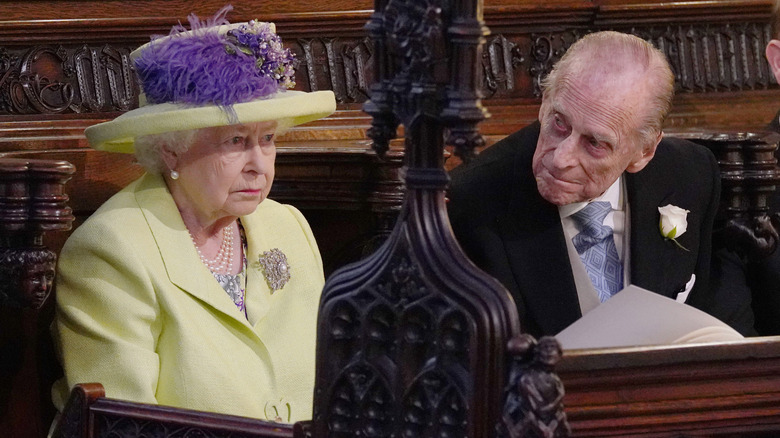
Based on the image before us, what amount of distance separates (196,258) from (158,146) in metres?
0.25

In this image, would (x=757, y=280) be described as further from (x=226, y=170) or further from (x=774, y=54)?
(x=226, y=170)

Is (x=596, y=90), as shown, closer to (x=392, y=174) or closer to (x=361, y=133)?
(x=392, y=174)

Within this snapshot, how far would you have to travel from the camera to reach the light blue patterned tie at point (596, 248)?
253 centimetres

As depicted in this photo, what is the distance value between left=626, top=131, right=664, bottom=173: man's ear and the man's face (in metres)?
0.11

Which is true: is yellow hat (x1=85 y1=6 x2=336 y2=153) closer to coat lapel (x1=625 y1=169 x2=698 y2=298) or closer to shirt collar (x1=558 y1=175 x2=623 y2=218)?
shirt collar (x1=558 y1=175 x2=623 y2=218)

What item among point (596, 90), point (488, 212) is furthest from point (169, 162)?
point (596, 90)

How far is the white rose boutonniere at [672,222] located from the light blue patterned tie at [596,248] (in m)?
0.14

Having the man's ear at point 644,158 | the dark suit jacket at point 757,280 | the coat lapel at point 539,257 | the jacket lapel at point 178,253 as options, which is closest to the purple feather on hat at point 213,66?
the jacket lapel at point 178,253

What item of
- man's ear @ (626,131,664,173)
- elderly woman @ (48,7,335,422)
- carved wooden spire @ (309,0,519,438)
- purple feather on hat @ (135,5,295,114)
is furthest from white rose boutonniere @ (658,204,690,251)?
carved wooden spire @ (309,0,519,438)

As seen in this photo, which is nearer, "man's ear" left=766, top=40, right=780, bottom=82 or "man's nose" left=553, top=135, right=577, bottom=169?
"man's nose" left=553, top=135, right=577, bottom=169

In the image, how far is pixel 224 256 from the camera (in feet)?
8.25

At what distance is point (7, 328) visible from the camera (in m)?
2.65

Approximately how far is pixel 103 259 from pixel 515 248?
822 mm

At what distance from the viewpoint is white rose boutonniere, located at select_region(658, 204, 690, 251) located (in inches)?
102
